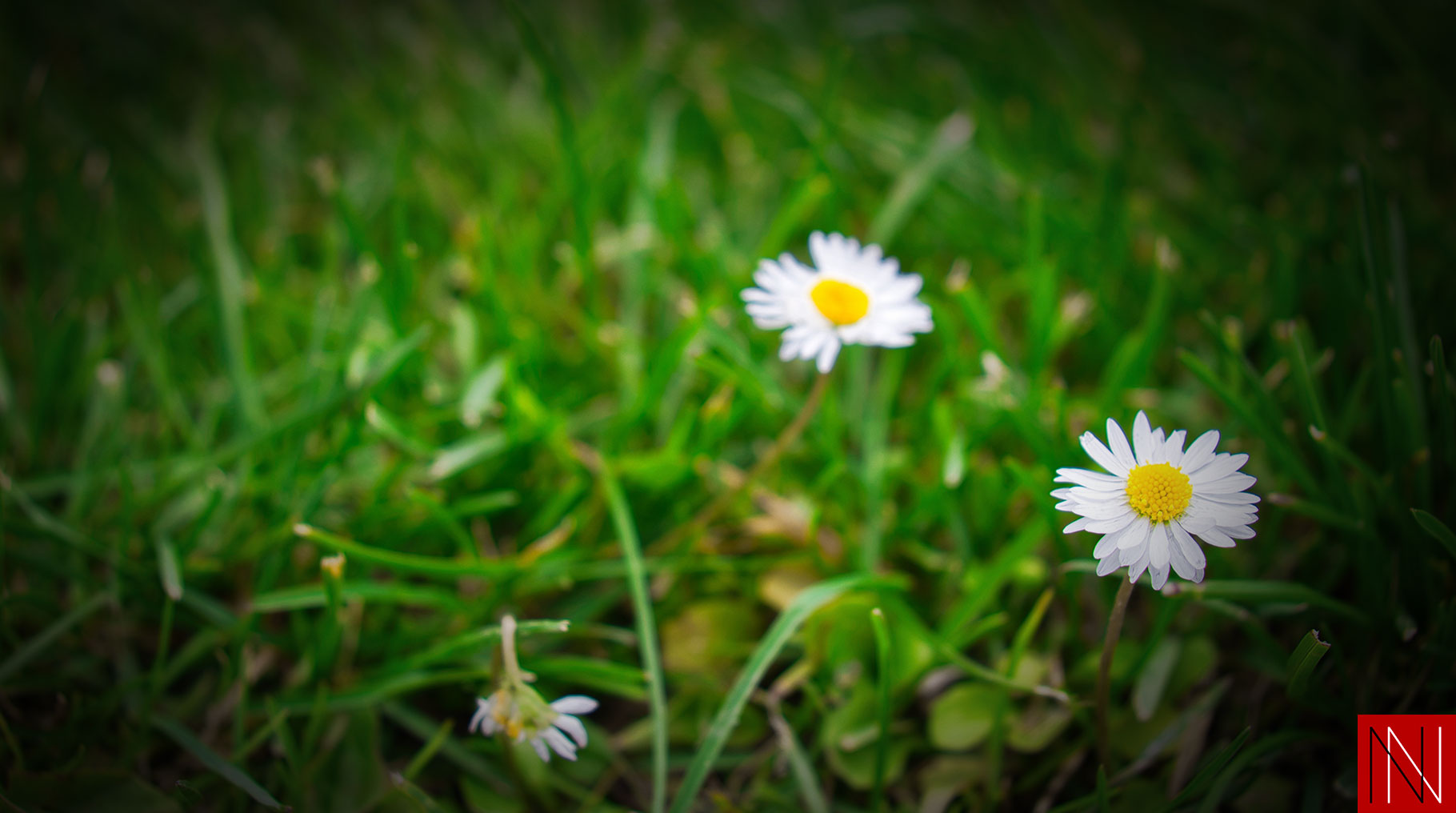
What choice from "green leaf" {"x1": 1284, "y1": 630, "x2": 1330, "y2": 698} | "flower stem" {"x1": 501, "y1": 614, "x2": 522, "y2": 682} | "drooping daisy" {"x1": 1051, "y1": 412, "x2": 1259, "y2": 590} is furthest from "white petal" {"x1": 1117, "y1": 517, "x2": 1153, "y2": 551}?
"flower stem" {"x1": 501, "y1": 614, "x2": 522, "y2": 682}

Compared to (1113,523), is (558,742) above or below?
below

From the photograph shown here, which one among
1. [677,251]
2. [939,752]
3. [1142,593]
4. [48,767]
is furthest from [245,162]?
[1142,593]

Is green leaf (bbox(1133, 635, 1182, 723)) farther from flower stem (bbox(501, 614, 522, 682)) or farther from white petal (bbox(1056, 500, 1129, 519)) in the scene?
flower stem (bbox(501, 614, 522, 682))

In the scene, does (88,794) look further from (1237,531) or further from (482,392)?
(1237,531)

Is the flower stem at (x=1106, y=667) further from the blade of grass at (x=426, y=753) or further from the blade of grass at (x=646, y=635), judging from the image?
the blade of grass at (x=426, y=753)

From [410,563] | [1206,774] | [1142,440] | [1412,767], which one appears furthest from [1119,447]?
[410,563]
